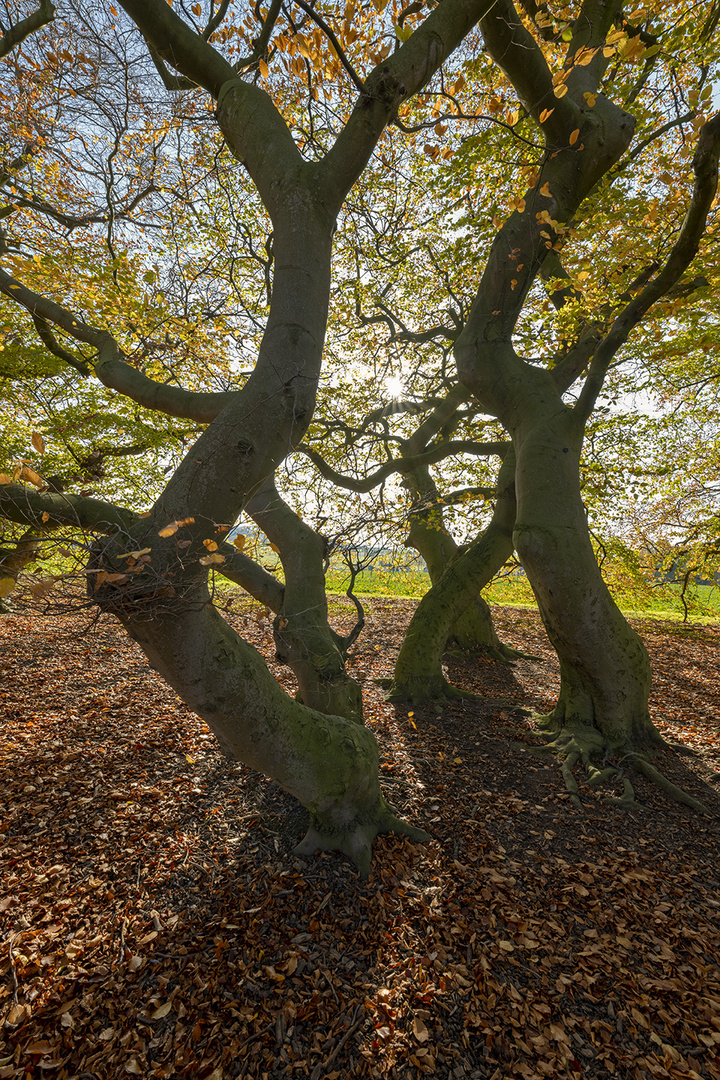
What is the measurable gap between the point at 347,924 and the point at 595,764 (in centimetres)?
354

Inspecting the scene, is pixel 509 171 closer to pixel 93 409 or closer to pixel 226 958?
pixel 93 409

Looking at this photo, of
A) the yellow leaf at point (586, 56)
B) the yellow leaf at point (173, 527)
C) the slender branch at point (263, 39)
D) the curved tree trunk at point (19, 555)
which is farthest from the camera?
the slender branch at point (263, 39)

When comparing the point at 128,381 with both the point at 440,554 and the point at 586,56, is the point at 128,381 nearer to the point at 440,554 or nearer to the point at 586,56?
the point at 586,56

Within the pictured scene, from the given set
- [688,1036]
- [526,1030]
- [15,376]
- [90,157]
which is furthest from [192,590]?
[15,376]

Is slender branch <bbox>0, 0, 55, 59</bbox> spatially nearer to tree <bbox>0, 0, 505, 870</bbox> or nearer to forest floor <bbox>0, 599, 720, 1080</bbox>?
tree <bbox>0, 0, 505, 870</bbox>

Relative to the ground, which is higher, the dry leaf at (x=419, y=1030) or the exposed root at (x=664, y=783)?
the exposed root at (x=664, y=783)

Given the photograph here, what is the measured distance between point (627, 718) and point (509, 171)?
9084 millimetres

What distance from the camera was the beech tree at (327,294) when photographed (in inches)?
109

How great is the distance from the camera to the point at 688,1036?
95.5 inches

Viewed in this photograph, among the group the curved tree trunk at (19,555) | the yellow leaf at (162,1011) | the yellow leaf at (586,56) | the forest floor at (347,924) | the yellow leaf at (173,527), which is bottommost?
the yellow leaf at (162,1011)

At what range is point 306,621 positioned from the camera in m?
5.29

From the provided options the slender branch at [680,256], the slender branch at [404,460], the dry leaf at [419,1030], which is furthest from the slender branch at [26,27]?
the dry leaf at [419,1030]

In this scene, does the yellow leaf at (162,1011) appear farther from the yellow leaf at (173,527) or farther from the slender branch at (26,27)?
the slender branch at (26,27)

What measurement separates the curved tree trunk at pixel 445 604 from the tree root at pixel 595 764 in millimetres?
1960
